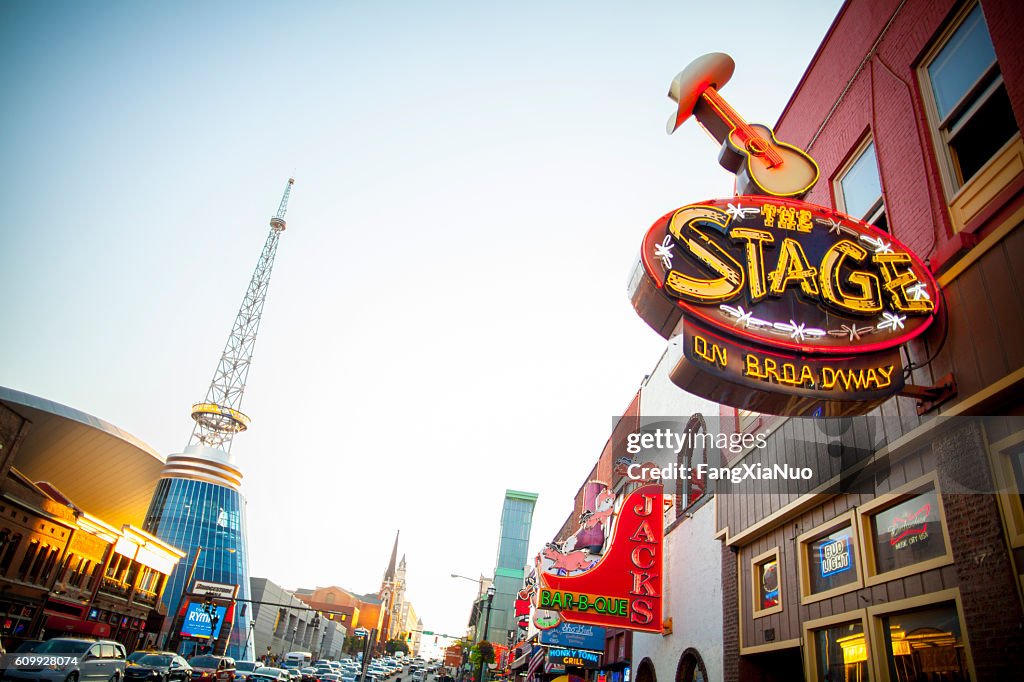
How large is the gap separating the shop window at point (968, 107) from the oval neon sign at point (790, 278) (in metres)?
1.16

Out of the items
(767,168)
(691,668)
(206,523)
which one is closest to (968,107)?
(767,168)

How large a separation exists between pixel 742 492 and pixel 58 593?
45452 mm

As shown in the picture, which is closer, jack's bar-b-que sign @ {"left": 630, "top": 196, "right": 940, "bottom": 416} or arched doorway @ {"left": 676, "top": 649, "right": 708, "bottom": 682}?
jack's bar-b-que sign @ {"left": 630, "top": 196, "right": 940, "bottom": 416}

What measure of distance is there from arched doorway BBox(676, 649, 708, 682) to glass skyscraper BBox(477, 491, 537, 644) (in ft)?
390

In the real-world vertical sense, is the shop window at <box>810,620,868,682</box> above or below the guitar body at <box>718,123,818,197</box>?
below

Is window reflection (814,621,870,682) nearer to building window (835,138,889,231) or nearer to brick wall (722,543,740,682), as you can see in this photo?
brick wall (722,543,740,682)

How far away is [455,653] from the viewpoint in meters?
163

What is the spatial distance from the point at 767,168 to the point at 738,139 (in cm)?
80

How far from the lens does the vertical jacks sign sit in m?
15.3

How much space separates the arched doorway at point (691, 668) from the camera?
1326cm

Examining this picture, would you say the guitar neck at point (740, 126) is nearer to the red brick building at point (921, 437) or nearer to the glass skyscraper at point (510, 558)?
the red brick building at point (921, 437)

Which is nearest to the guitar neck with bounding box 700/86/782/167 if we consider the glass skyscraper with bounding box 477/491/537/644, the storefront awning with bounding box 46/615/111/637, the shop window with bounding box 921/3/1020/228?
the shop window with bounding box 921/3/1020/228

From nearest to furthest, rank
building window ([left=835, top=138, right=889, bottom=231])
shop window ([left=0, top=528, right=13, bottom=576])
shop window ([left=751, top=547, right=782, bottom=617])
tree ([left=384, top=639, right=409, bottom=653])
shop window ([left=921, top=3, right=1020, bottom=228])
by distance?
shop window ([left=921, top=3, right=1020, bottom=228]), building window ([left=835, top=138, right=889, bottom=231]), shop window ([left=751, top=547, right=782, bottom=617]), shop window ([left=0, top=528, right=13, bottom=576]), tree ([left=384, top=639, right=409, bottom=653])

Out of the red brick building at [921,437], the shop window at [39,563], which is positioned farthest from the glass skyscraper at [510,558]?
the red brick building at [921,437]
